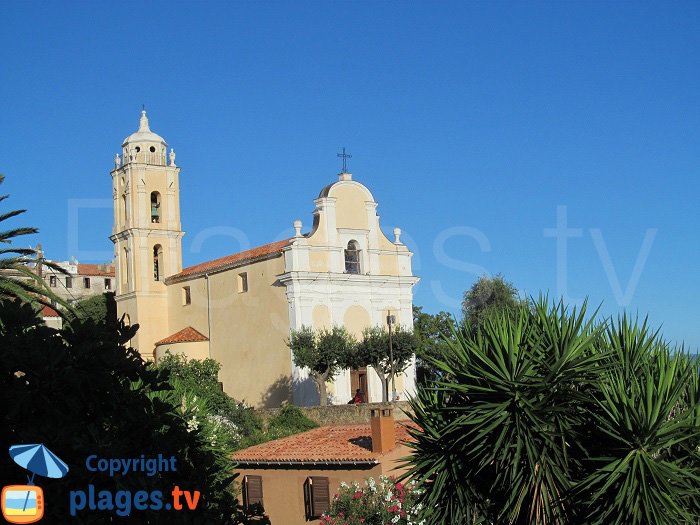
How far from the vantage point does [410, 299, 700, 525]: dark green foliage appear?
40.5ft

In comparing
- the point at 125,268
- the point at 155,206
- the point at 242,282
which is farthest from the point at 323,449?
the point at 125,268

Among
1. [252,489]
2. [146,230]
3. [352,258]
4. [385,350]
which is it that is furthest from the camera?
[146,230]

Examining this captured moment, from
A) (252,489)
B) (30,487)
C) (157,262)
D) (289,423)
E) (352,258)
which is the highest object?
(157,262)

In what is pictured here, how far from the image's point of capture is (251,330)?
1921 inches

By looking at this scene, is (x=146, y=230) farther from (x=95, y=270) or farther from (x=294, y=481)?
(x=95, y=270)

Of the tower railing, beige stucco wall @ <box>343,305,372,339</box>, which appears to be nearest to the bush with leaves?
beige stucco wall @ <box>343,305,372,339</box>

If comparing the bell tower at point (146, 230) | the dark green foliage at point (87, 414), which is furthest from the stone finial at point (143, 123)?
the dark green foliage at point (87, 414)

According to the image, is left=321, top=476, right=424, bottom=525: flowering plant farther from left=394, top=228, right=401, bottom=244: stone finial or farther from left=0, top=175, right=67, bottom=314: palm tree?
Answer: left=394, top=228, right=401, bottom=244: stone finial

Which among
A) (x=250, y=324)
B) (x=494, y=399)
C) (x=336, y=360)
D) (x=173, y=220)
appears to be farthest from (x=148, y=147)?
(x=494, y=399)

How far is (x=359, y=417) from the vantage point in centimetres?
3769

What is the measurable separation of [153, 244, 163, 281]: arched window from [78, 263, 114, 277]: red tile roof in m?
40.7

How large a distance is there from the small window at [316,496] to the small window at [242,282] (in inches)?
971

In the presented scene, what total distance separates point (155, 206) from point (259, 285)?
10.1 metres

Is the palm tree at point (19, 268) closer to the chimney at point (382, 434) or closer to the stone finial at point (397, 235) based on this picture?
the chimney at point (382, 434)
